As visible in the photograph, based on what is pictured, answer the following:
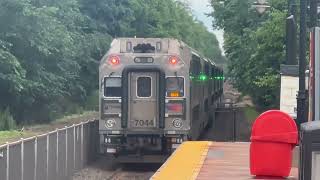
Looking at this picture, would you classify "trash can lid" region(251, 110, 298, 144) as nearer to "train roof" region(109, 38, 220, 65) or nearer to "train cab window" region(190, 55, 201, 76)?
"train roof" region(109, 38, 220, 65)

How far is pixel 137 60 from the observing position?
2241 centimetres

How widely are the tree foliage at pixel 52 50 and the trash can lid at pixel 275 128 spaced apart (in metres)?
21.6

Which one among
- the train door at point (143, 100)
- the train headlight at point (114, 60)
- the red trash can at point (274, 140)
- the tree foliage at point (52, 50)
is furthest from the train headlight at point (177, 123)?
the red trash can at point (274, 140)

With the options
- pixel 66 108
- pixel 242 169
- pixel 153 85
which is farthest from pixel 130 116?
pixel 66 108

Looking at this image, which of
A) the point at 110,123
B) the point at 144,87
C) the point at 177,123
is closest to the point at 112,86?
the point at 144,87

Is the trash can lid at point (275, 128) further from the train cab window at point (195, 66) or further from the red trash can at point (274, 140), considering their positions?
the train cab window at point (195, 66)

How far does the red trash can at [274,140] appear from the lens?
1006 cm

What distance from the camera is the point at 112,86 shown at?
2253 cm

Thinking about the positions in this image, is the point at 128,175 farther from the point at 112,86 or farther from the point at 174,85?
the point at 174,85

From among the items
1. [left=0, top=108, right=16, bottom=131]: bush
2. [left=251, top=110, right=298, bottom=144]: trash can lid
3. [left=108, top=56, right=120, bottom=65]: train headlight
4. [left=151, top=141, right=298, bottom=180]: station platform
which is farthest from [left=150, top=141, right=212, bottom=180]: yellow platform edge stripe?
[left=0, top=108, right=16, bottom=131]: bush

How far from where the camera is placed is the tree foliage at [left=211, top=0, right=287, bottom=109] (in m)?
30.2

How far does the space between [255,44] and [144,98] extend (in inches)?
577

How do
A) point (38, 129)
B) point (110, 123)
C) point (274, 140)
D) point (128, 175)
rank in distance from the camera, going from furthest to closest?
point (38, 129)
point (128, 175)
point (110, 123)
point (274, 140)

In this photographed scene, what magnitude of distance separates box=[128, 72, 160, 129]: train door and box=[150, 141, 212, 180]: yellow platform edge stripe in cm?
652
